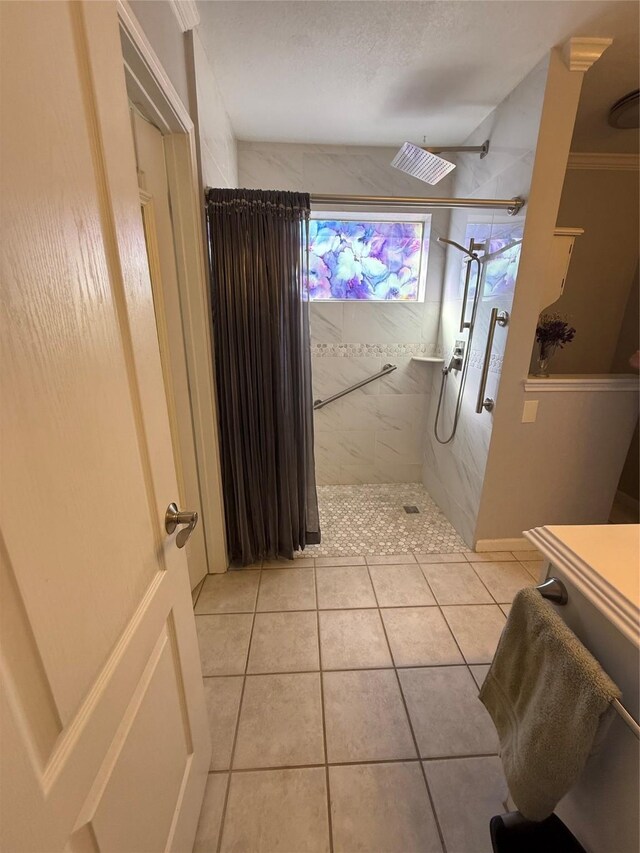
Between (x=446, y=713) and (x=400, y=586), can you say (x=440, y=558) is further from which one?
(x=446, y=713)

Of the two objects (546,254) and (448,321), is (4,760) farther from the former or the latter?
(448,321)

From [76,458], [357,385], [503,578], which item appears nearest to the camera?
[76,458]

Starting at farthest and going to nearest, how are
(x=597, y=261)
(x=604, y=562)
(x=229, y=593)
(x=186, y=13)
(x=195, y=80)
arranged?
(x=597, y=261) < (x=229, y=593) < (x=195, y=80) < (x=186, y=13) < (x=604, y=562)

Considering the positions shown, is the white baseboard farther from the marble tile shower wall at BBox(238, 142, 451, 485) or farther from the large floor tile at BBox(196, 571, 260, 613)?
the large floor tile at BBox(196, 571, 260, 613)

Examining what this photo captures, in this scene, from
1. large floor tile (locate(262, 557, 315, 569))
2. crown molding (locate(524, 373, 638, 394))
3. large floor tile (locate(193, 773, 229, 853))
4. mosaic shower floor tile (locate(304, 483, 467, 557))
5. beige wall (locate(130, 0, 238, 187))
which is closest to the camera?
large floor tile (locate(193, 773, 229, 853))

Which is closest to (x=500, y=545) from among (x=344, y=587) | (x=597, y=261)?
(x=344, y=587)

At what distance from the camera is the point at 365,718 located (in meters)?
1.30

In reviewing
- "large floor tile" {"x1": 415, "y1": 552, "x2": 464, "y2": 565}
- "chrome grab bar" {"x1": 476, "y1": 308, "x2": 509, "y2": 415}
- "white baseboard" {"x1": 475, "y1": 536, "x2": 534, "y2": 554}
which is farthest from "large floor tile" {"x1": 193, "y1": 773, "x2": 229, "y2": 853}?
"chrome grab bar" {"x1": 476, "y1": 308, "x2": 509, "y2": 415}

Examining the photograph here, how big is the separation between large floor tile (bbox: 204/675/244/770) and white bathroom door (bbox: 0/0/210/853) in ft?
1.76

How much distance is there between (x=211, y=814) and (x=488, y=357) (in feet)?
7.51

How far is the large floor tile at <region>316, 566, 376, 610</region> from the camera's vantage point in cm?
183

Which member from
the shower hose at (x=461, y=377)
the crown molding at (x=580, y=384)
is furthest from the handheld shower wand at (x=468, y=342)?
the crown molding at (x=580, y=384)

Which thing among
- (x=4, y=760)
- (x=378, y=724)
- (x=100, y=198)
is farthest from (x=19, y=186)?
(x=378, y=724)

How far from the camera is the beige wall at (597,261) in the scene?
2436 mm
